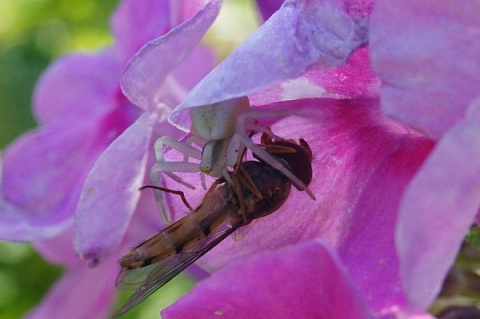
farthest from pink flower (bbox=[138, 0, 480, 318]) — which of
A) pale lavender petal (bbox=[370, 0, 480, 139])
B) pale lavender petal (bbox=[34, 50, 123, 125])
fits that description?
pale lavender petal (bbox=[34, 50, 123, 125])

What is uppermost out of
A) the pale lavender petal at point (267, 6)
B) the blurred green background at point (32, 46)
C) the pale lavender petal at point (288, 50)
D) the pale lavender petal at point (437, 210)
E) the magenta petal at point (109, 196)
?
the pale lavender petal at point (288, 50)

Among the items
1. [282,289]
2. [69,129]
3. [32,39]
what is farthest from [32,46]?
[282,289]

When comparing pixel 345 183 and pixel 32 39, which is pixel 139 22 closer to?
pixel 345 183

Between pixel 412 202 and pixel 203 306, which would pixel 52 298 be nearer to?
pixel 203 306

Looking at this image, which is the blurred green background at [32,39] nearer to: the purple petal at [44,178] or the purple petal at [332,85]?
the purple petal at [44,178]

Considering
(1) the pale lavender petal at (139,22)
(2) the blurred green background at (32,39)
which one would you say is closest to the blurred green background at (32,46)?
(2) the blurred green background at (32,39)

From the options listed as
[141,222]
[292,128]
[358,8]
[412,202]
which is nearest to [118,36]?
[141,222]
